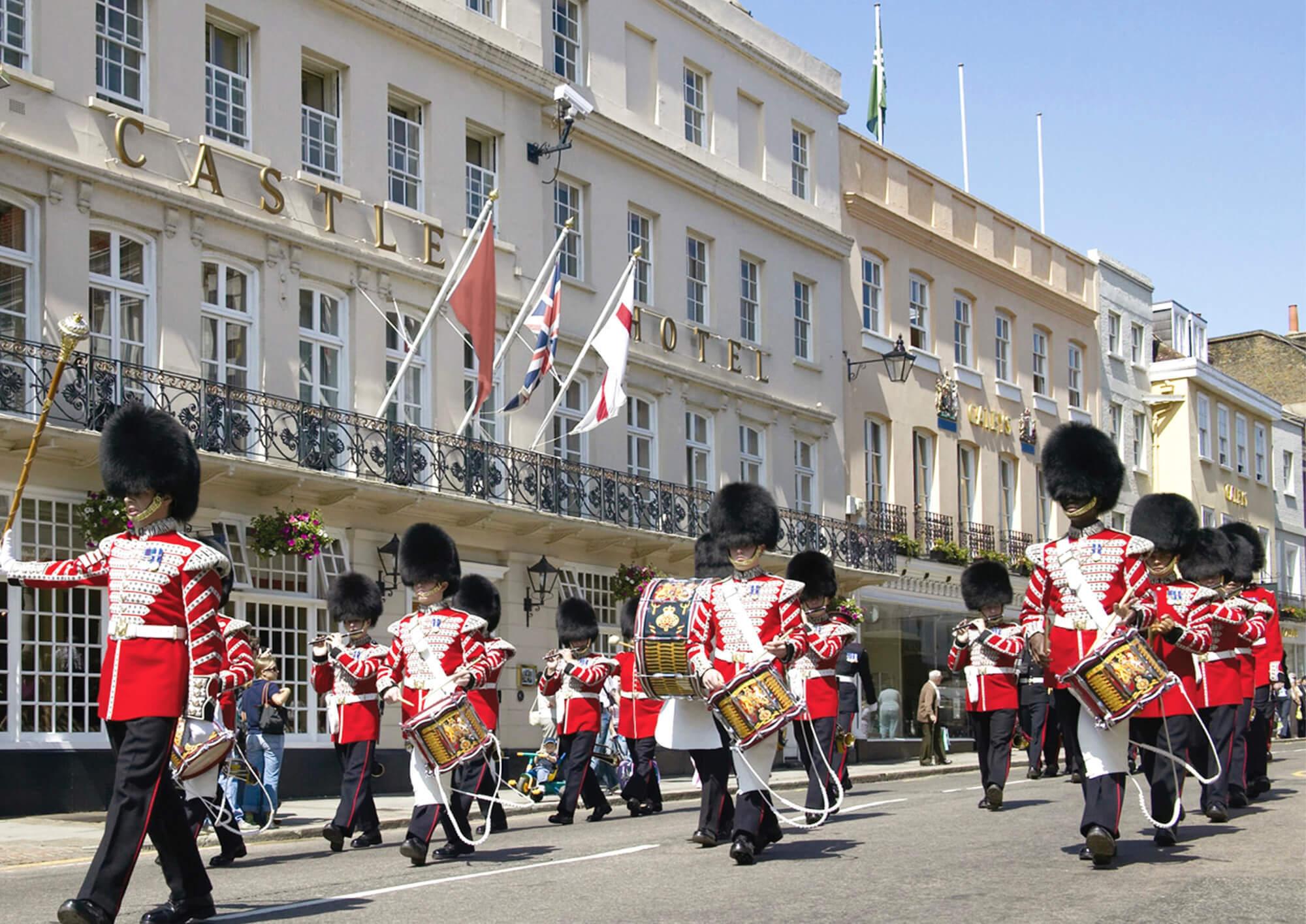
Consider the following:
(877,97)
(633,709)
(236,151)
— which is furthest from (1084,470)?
(877,97)

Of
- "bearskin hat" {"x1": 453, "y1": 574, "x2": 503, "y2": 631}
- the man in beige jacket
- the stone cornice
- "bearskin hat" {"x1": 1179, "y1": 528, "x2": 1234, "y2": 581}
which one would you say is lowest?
the man in beige jacket

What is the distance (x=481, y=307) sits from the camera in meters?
23.8

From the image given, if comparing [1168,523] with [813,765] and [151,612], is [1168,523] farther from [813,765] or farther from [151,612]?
[151,612]

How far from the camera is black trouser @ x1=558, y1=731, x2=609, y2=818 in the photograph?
15.8 meters

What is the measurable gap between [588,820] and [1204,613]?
654 cm

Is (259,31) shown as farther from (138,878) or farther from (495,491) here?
(138,878)

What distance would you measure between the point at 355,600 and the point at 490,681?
243cm

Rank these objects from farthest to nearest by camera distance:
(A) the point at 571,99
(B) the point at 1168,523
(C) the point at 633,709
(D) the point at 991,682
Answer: (A) the point at 571,99
(C) the point at 633,709
(D) the point at 991,682
(B) the point at 1168,523

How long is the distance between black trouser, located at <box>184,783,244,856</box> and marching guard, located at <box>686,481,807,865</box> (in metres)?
2.88

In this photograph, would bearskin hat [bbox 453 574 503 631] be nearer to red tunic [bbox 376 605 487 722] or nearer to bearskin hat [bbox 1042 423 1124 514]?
red tunic [bbox 376 605 487 722]

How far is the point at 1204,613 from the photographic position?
11.9 m

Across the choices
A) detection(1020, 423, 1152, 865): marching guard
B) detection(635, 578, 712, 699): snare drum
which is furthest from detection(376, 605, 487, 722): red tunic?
detection(1020, 423, 1152, 865): marching guard

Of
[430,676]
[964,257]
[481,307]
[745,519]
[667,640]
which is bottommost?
[430,676]

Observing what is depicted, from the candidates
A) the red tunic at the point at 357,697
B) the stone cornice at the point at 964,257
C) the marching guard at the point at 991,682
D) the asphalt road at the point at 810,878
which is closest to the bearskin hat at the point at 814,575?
the marching guard at the point at 991,682
